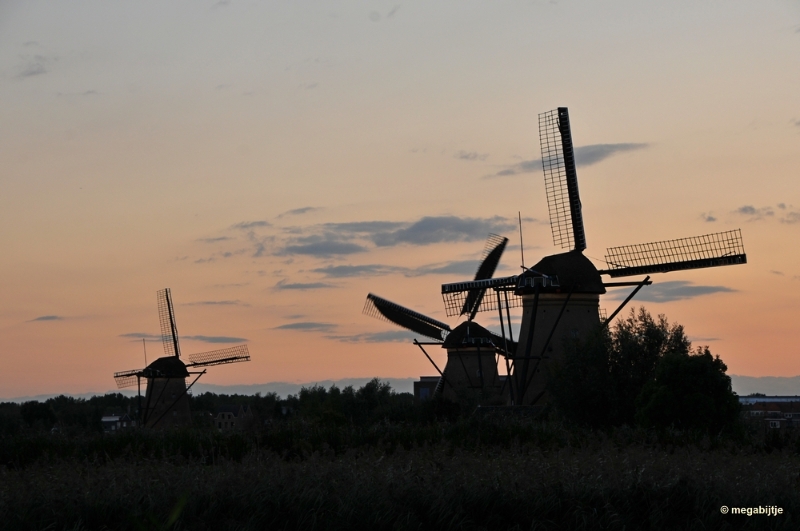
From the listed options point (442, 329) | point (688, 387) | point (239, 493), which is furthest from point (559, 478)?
point (442, 329)

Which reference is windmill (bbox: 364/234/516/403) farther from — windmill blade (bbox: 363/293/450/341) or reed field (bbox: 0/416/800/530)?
reed field (bbox: 0/416/800/530)

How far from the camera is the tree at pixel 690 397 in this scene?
1355 inches

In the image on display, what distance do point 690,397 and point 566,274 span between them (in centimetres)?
1125

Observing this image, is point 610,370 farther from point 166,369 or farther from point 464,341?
point 166,369

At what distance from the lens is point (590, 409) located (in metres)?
40.1

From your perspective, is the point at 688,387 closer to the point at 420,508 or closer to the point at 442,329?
the point at 420,508

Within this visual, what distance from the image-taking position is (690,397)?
1364 inches

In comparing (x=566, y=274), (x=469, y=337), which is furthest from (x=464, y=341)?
(x=566, y=274)

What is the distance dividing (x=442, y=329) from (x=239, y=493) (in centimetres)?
5566

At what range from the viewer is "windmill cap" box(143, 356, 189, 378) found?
77312mm

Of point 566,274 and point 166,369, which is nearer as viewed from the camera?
point 566,274

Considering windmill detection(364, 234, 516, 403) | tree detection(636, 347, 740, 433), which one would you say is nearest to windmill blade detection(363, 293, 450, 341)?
windmill detection(364, 234, 516, 403)

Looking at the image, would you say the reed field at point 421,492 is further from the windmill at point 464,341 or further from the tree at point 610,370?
the windmill at point 464,341

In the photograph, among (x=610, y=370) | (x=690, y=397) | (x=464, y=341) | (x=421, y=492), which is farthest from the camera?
(x=464, y=341)
